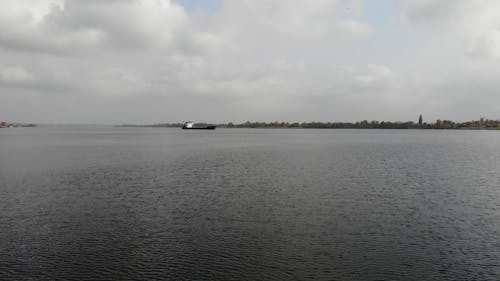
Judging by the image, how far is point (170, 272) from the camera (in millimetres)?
18547

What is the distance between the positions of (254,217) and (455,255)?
1406cm

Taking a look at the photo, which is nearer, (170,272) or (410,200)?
(170,272)

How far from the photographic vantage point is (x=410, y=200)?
36812mm

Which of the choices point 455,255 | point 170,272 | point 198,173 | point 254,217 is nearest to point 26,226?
point 170,272

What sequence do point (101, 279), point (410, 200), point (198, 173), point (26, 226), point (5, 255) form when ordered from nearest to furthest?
point (101, 279) < point (5, 255) < point (26, 226) < point (410, 200) < point (198, 173)

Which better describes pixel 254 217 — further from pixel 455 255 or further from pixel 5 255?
pixel 5 255

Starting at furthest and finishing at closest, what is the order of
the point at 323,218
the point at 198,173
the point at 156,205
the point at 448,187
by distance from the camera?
the point at 198,173 → the point at 448,187 → the point at 156,205 → the point at 323,218

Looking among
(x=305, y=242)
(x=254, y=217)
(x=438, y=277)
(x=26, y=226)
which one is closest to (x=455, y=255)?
(x=438, y=277)

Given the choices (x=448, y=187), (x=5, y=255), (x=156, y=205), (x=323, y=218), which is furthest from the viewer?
(x=448, y=187)

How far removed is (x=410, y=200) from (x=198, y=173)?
101 ft

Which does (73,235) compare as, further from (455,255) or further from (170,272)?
(455,255)

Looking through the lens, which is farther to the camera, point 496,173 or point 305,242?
point 496,173

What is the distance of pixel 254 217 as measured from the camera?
29.4 metres

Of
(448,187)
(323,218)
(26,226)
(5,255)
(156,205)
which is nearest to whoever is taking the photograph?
(5,255)
